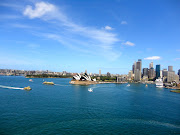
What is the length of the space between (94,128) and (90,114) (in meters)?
3.28

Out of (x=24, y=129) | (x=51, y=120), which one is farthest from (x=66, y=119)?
(x=24, y=129)

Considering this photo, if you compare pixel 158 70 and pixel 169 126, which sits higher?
pixel 158 70

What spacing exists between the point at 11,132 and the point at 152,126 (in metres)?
10.2

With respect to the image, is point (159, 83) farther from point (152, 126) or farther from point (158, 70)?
point (158, 70)

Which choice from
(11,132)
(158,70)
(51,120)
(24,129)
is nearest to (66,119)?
(51,120)

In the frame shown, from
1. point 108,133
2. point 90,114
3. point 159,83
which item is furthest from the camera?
point 159,83

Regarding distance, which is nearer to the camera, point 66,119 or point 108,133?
point 108,133

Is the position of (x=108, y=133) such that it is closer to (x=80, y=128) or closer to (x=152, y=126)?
(x=80, y=128)

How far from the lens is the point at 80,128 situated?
10758mm

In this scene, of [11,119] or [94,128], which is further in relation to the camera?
[11,119]

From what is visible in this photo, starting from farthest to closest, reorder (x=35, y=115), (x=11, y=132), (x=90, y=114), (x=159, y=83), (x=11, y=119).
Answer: (x=159, y=83) < (x=90, y=114) < (x=35, y=115) < (x=11, y=119) < (x=11, y=132)

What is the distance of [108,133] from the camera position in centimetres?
1013

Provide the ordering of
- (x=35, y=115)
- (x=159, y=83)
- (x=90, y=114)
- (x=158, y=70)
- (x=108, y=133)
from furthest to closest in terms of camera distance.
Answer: (x=158, y=70), (x=159, y=83), (x=90, y=114), (x=35, y=115), (x=108, y=133)

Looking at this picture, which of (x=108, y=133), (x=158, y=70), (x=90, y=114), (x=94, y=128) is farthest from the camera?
(x=158, y=70)
